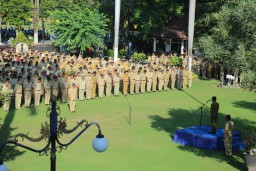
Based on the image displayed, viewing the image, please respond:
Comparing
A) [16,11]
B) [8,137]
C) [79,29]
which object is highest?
[16,11]

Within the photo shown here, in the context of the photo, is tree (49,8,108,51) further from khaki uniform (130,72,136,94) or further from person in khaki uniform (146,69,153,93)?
khaki uniform (130,72,136,94)

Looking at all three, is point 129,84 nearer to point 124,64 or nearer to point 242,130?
point 124,64

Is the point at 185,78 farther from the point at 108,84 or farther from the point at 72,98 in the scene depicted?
the point at 72,98

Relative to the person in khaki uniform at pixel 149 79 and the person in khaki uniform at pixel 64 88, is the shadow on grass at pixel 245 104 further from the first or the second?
the person in khaki uniform at pixel 64 88

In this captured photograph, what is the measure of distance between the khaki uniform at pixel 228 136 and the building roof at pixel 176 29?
24.8m

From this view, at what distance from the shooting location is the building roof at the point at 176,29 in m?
37.0

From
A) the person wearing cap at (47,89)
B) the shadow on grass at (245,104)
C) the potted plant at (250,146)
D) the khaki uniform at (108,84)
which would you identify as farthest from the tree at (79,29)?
the potted plant at (250,146)

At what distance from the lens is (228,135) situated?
488 inches

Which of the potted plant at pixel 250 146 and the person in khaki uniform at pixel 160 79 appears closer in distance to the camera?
the potted plant at pixel 250 146

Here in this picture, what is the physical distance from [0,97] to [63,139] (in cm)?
496

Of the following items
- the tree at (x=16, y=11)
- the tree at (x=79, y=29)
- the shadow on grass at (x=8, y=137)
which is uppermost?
the tree at (x=16, y=11)

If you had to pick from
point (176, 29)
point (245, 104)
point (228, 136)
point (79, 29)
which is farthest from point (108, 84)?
point (176, 29)

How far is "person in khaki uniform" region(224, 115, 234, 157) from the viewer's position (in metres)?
12.3

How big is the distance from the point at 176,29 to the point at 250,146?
2569 centimetres
